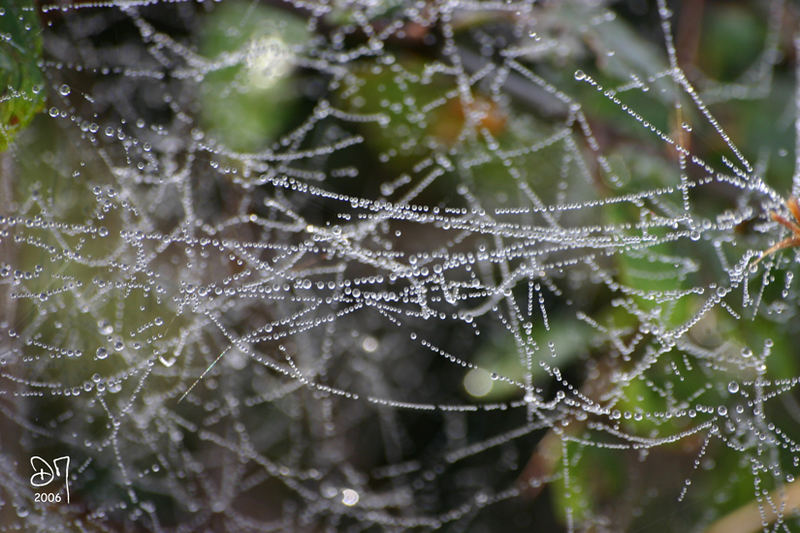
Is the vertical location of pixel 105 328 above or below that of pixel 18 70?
below

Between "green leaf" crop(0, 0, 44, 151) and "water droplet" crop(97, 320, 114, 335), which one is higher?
"green leaf" crop(0, 0, 44, 151)

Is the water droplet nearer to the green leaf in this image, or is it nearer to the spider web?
the spider web

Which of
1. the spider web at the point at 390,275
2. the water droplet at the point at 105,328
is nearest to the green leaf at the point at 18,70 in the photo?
the spider web at the point at 390,275

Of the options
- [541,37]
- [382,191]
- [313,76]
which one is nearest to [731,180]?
[541,37]

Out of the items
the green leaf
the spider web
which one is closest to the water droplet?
the spider web

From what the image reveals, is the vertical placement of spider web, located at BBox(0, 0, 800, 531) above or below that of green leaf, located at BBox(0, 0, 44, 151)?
below

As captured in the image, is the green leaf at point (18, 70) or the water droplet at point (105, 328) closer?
the green leaf at point (18, 70)

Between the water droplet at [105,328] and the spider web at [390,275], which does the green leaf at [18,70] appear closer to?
the spider web at [390,275]

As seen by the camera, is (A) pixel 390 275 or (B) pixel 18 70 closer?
(B) pixel 18 70

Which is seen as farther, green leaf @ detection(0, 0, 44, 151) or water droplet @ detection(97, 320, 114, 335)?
water droplet @ detection(97, 320, 114, 335)
